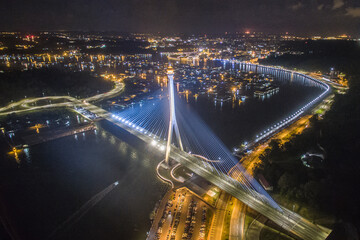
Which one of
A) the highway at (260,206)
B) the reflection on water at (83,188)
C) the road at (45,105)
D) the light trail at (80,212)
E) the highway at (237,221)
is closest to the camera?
the highway at (260,206)

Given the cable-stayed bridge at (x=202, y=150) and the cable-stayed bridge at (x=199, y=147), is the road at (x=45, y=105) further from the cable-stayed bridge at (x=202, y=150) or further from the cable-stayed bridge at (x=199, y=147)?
the cable-stayed bridge at (x=202, y=150)

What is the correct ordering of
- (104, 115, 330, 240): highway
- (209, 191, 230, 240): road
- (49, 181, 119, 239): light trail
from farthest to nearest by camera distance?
(49, 181, 119, 239): light trail < (209, 191, 230, 240): road < (104, 115, 330, 240): highway

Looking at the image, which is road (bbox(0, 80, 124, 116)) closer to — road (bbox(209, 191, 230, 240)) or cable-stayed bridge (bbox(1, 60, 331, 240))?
cable-stayed bridge (bbox(1, 60, 331, 240))

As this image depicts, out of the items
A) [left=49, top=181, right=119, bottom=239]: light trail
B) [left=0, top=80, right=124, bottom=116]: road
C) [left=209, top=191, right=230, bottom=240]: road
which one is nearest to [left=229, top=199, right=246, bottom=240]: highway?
[left=209, top=191, right=230, bottom=240]: road

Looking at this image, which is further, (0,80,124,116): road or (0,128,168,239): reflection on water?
(0,80,124,116): road

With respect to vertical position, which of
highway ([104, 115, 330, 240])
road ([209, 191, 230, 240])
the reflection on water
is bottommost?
the reflection on water

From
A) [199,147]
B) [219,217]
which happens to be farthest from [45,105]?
[219,217]

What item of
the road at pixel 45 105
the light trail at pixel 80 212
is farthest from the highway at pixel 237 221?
the road at pixel 45 105

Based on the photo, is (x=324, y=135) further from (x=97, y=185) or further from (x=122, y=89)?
(x=122, y=89)

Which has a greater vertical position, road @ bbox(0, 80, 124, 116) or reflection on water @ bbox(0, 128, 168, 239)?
road @ bbox(0, 80, 124, 116)

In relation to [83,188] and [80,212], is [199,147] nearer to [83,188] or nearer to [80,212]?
[83,188]

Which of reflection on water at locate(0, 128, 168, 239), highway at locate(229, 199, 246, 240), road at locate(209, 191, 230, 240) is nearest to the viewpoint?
highway at locate(229, 199, 246, 240)

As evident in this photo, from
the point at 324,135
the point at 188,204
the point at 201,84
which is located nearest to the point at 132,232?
the point at 188,204
